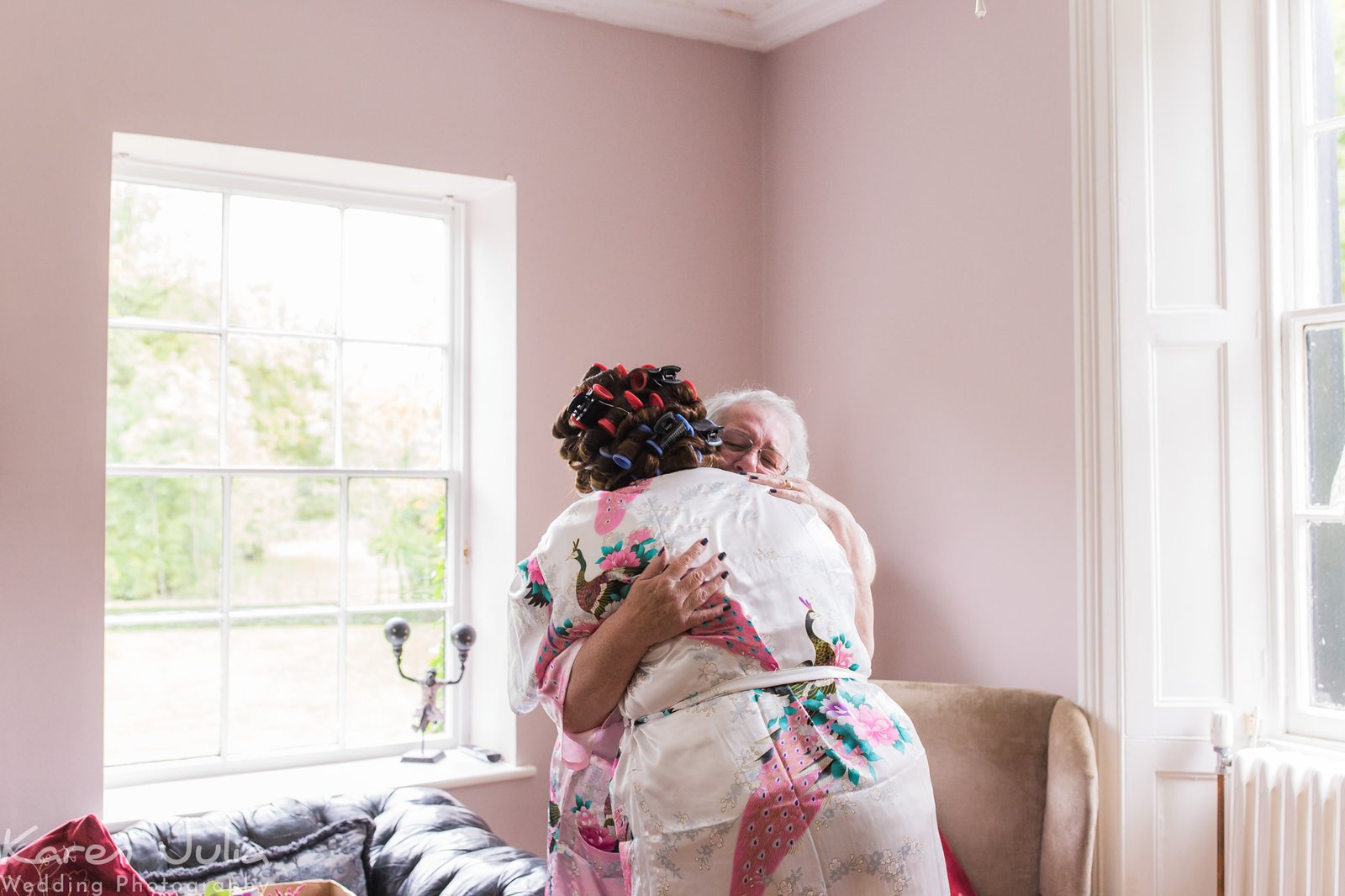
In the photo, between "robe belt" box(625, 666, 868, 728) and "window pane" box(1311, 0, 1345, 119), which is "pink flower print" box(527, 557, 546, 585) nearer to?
"robe belt" box(625, 666, 868, 728)

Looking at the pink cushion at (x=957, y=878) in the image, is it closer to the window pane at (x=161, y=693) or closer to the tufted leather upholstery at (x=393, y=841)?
the tufted leather upholstery at (x=393, y=841)

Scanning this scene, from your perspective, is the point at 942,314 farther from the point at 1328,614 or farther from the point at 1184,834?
the point at 1184,834

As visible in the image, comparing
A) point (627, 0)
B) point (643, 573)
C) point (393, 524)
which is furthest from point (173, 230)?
point (643, 573)

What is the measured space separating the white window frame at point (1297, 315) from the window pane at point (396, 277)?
2.60 metres

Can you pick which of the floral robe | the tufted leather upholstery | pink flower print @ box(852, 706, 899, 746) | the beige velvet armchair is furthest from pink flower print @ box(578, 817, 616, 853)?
the beige velvet armchair

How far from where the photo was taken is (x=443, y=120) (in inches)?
145

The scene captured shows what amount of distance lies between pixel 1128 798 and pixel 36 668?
2.88 meters

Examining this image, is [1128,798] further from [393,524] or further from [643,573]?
[393,524]

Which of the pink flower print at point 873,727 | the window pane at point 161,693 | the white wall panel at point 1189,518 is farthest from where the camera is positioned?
the window pane at point 161,693

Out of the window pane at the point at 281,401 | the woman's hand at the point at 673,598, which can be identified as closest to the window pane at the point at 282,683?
the window pane at the point at 281,401

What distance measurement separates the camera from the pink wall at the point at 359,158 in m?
3.07

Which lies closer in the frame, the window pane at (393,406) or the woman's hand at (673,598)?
the woman's hand at (673,598)

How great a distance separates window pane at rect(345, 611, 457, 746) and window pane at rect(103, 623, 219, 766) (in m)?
0.42

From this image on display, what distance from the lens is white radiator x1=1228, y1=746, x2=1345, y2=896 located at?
2600 mm
